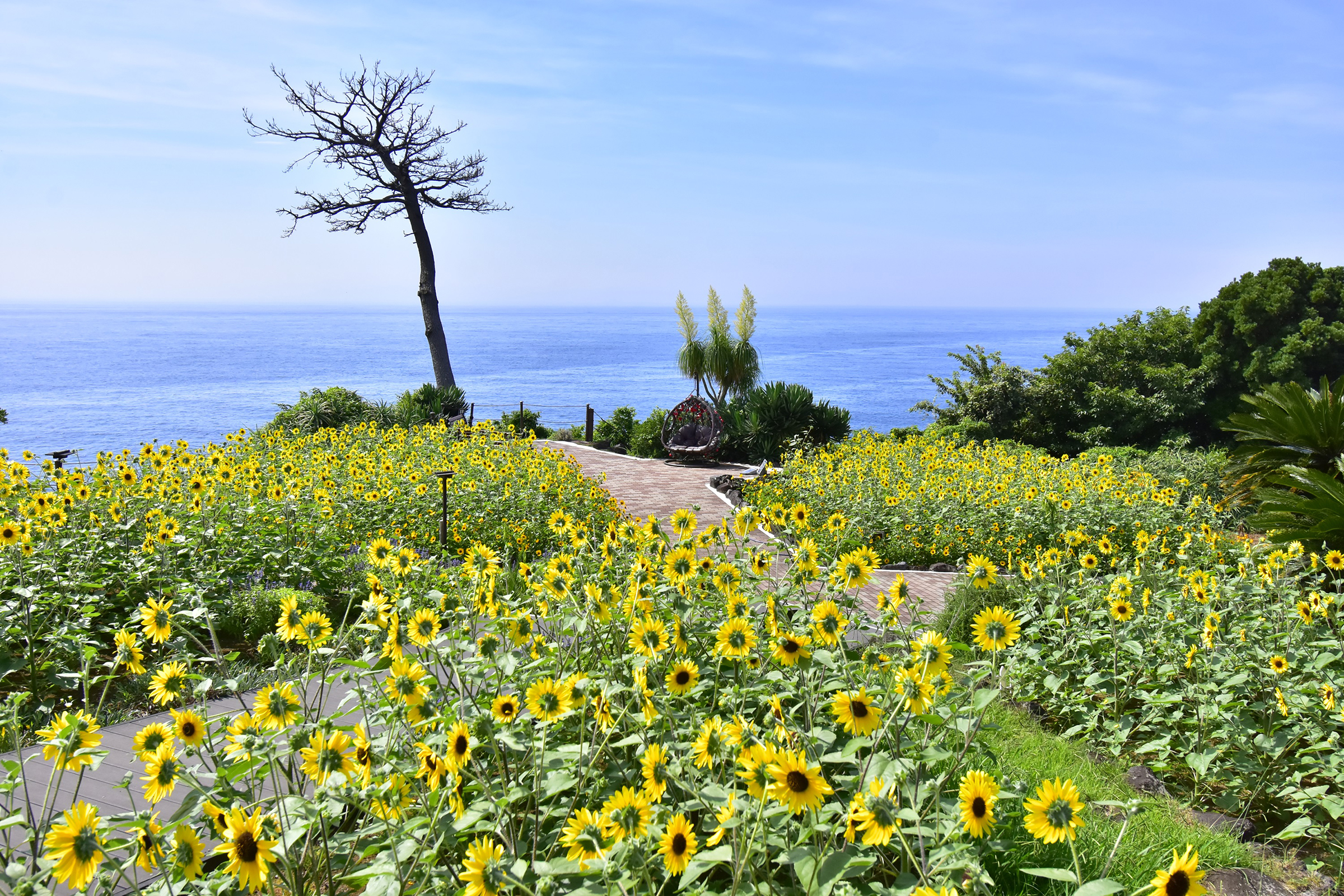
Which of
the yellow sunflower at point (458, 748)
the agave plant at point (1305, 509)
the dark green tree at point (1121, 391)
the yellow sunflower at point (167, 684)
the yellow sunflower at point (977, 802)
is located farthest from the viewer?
the dark green tree at point (1121, 391)

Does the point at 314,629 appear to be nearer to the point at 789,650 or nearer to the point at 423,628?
the point at 423,628

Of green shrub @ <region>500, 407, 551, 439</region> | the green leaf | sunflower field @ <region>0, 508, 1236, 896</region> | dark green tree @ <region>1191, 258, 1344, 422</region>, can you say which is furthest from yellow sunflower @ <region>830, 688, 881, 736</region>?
dark green tree @ <region>1191, 258, 1344, 422</region>

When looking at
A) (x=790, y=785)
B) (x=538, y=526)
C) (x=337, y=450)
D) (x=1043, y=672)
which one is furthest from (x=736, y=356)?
(x=790, y=785)

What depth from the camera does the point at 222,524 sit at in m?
5.59

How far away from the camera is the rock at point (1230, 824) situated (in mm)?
3184

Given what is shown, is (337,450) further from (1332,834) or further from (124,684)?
(1332,834)

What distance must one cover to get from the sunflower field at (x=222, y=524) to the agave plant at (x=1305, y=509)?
4.58 meters

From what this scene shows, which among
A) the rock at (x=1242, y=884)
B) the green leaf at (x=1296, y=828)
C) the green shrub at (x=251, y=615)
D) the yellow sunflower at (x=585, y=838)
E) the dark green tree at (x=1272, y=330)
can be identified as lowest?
the rock at (x=1242, y=884)

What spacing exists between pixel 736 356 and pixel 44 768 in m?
15.5

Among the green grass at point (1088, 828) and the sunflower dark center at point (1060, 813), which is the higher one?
the sunflower dark center at point (1060, 813)

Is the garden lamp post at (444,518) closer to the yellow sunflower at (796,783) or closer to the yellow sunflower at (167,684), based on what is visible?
the yellow sunflower at (167,684)

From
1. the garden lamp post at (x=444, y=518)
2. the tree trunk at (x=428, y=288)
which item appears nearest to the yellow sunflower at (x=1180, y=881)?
the garden lamp post at (x=444, y=518)

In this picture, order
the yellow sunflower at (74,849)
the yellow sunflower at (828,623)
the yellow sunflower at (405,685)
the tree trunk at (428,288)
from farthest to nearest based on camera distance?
the tree trunk at (428,288)
the yellow sunflower at (828,623)
the yellow sunflower at (405,685)
the yellow sunflower at (74,849)

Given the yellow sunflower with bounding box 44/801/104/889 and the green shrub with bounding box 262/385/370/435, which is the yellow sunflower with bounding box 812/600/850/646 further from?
the green shrub with bounding box 262/385/370/435
